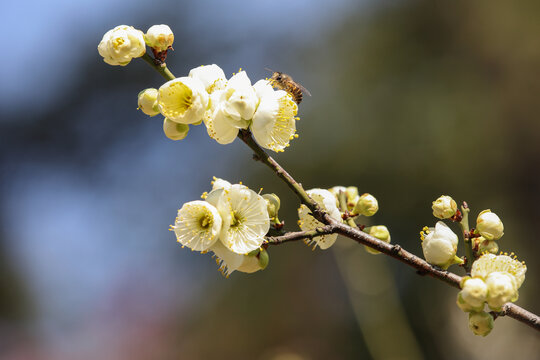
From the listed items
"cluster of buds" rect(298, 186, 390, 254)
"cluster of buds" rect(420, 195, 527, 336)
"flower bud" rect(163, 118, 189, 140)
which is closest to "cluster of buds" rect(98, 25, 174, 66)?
"flower bud" rect(163, 118, 189, 140)

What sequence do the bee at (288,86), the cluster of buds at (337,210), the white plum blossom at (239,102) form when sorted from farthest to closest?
the bee at (288,86) → the cluster of buds at (337,210) → the white plum blossom at (239,102)

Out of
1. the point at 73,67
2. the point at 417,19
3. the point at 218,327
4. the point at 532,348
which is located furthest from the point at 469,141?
the point at 73,67

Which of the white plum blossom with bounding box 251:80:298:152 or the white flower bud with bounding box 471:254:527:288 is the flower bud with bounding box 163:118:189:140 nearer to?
the white plum blossom with bounding box 251:80:298:152

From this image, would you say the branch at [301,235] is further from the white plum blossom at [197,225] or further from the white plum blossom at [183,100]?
the white plum blossom at [183,100]

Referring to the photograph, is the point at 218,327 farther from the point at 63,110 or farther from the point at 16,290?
the point at 63,110

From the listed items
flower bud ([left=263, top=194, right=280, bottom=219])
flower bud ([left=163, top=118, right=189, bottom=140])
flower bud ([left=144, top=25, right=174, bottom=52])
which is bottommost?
flower bud ([left=163, top=118, right=189, bottom=140])

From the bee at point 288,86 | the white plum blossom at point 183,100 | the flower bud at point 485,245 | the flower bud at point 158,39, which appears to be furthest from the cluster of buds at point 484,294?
the bee at point 288,86

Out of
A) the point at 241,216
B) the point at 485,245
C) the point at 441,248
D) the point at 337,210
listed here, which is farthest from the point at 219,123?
the point at 485,245
